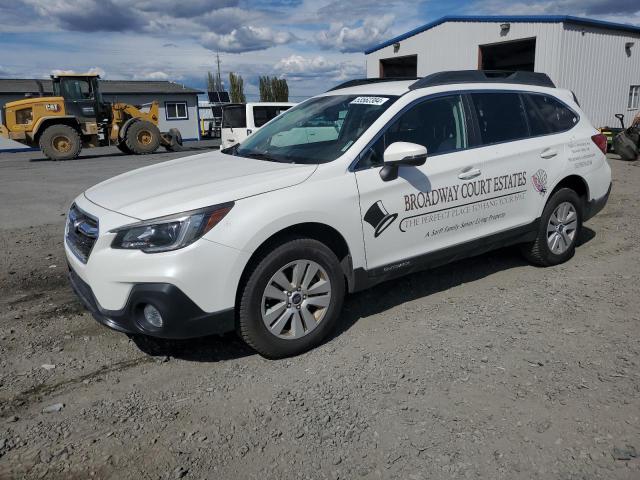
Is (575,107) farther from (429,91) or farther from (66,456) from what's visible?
(66,456)

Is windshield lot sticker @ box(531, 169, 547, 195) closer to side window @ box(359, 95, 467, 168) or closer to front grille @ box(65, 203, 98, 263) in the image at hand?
side window @ box(359, 95, 467, 168)

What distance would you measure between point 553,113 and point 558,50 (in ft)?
48.8

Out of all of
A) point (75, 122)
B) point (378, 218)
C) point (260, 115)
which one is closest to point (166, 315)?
point (378, 218)

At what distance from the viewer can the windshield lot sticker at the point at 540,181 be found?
15.5 feet

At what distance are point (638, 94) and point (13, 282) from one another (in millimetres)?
23510

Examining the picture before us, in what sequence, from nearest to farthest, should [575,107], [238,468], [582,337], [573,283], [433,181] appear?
[238,468] → [582,337] → [433,181] → [573,283] → [575,107]

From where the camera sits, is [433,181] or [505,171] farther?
[505,171]

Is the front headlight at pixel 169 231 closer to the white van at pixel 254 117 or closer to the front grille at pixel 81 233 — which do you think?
the front grille at pixel 81 233

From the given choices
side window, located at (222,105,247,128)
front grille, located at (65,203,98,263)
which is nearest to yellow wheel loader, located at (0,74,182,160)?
side window, located at (222,105,247,128)

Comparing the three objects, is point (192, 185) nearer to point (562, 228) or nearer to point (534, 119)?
point (534, 119)

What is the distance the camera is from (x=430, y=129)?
164 inches

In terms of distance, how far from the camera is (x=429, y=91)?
4.18 m

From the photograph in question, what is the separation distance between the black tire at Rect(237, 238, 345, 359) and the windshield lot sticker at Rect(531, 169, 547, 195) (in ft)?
7.08

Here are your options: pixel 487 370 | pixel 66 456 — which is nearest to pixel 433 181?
pixel 487 370
